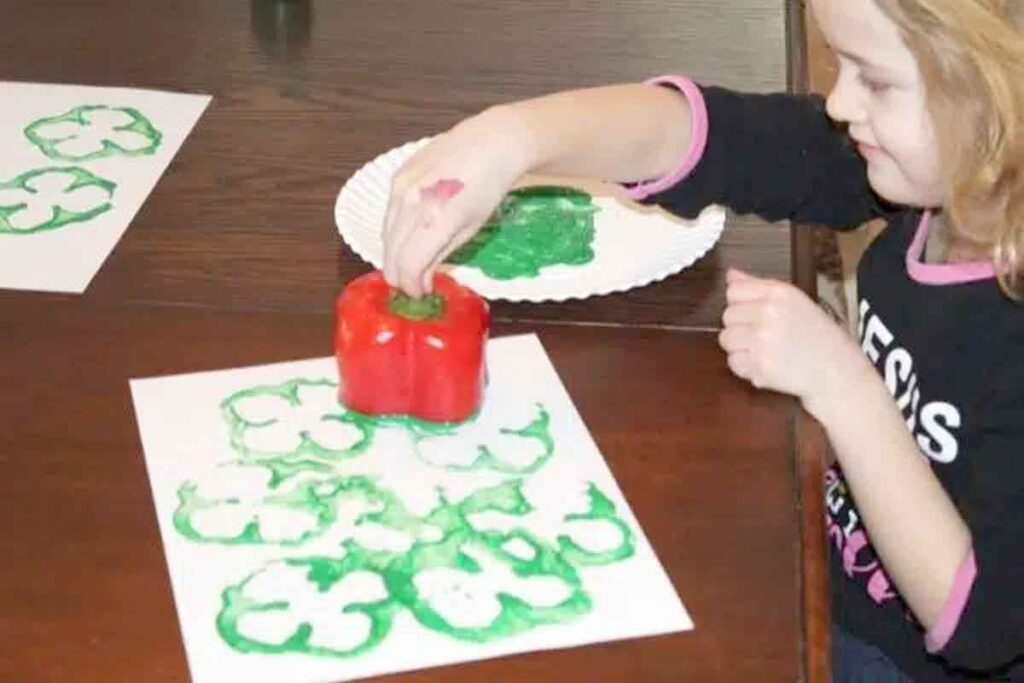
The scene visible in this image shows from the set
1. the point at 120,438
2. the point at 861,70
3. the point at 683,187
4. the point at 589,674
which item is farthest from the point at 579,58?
the point at 589,674

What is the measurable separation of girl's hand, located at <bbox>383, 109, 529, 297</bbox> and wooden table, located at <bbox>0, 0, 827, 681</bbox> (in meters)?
0.07

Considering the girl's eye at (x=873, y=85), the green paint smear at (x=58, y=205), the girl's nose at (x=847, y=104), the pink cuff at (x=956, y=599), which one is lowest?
the pink cuff at (x=956, y=599)

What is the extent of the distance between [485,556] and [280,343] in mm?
206

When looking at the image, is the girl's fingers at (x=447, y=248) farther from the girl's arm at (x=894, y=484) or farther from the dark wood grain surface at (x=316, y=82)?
the girl's arm at (x=894, y=484)

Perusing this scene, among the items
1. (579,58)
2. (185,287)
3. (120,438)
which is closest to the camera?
(120,438)

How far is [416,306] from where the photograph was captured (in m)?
0.85

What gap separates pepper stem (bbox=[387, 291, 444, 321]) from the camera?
33.4 inches

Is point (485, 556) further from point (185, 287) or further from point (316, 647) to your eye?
point (185, 287)

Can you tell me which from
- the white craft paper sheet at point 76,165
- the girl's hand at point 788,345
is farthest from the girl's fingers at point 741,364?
the white craft paper sheet at point 76,165

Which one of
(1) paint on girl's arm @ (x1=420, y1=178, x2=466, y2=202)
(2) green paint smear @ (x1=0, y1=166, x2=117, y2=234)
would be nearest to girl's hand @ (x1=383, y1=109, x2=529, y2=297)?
(1) paint on girl's arm @ (x1=420, y1=178, x2=466, y2=202)

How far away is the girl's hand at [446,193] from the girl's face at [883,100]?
173 millimetres

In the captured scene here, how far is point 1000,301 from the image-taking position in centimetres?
89

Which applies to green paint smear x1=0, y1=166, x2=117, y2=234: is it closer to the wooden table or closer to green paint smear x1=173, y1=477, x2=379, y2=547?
the wooden table

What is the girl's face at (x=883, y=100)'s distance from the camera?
0.84m
